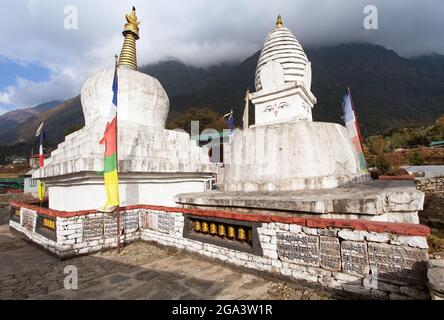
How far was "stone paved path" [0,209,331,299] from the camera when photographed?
375 cm

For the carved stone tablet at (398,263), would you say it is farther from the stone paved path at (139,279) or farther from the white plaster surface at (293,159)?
the white plaster surface at (293,159)

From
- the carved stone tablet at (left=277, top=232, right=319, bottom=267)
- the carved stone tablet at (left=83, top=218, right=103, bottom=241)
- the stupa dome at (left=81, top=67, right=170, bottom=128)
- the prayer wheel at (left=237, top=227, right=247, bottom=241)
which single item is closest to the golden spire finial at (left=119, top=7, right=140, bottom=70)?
the stupa dome at (left=81, top=67, right=170, bottom=128)

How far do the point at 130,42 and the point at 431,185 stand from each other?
65.5 ft

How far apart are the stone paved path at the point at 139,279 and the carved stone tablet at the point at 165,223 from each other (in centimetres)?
49

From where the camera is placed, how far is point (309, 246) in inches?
146

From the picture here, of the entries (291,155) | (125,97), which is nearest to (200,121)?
(125,97)

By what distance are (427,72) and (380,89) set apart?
42.9m

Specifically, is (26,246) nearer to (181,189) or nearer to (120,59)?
(181,189)

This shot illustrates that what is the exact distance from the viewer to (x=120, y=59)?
33.6 feet

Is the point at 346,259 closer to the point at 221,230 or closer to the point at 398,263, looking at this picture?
the point at 398,263

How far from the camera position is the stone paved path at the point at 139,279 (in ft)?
12.3

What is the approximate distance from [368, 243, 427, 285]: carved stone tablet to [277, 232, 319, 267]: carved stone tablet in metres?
0.72

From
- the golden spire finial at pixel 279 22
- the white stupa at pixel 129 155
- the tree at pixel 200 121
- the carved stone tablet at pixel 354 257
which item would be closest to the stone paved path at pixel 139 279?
the carved stone tablet at pixel 354 257
